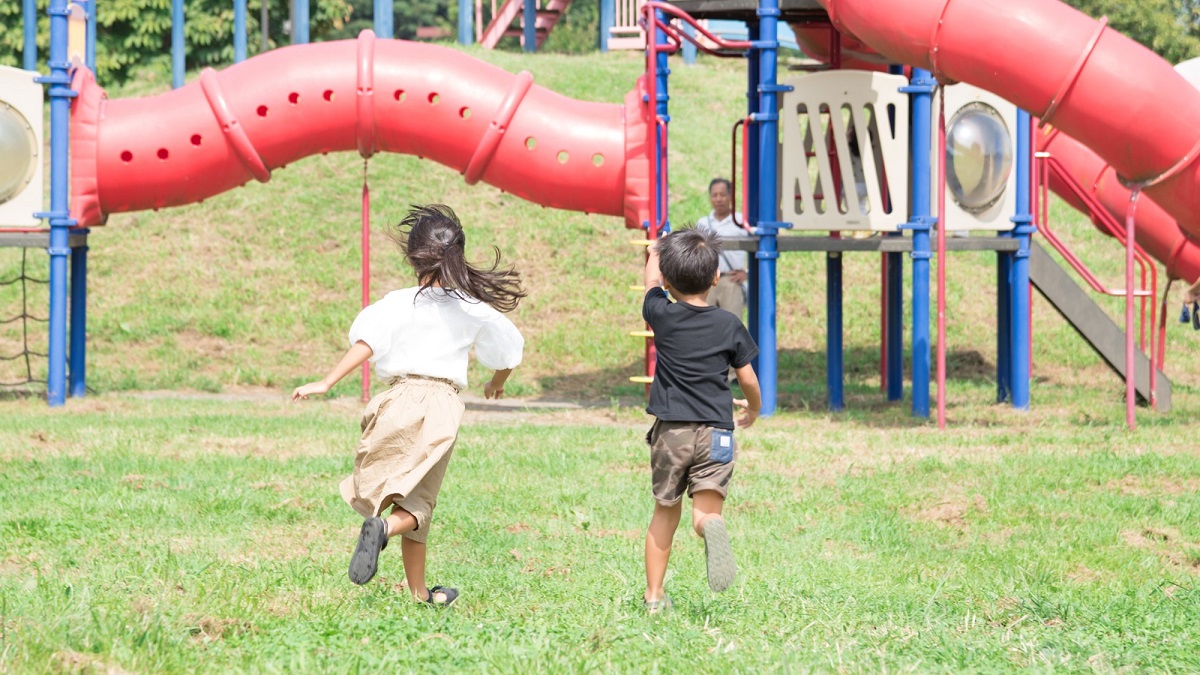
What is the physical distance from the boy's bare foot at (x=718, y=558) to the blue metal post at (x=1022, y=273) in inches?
285

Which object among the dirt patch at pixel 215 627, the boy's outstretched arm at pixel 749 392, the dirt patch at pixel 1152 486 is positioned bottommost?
the dirt patch at pixel 215 627

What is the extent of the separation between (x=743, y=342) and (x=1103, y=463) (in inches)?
161

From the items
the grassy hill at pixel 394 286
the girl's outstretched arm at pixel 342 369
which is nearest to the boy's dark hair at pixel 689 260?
the girl's outstretched arm at pixel 342 369

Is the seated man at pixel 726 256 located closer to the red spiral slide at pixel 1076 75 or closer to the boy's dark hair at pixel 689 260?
the red spiral slide at pixel 1076 75

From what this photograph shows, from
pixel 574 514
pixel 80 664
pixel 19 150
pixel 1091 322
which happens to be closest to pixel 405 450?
pixel 80 664

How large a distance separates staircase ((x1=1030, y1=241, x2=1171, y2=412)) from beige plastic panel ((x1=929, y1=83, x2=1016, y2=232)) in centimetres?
69

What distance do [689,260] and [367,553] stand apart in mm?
1411

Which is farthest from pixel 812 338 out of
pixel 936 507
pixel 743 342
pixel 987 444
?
pixel 743 342

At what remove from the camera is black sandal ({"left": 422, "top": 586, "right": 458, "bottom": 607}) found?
4.86 m

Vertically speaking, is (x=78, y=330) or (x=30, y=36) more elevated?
(x=30, y=36)

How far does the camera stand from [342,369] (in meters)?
4.77

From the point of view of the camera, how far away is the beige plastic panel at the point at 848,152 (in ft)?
35.9

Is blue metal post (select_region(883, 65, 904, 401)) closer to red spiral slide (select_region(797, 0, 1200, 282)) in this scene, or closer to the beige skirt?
red spiral slide (select_region(797, 0, 1200, 282))

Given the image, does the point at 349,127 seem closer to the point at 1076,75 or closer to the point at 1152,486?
the point at 1076,75
